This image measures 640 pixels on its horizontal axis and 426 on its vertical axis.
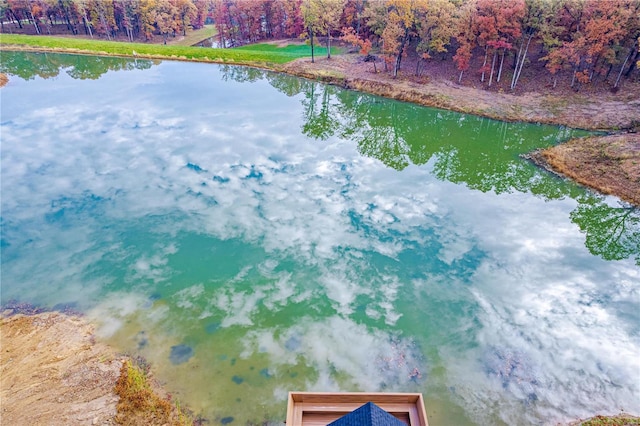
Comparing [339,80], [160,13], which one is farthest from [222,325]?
[160,13]

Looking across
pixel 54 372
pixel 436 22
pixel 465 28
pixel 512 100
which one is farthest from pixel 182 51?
pixel 54 372

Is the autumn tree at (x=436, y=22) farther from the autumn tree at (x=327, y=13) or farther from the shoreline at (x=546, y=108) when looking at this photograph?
the autumn tree at (x=327, y=13)

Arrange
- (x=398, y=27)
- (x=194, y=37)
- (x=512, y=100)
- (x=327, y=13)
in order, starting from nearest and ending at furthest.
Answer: (x=512, y=100) → (x=398, y=27) → (x=327, y=13) → (x=194, y=37)

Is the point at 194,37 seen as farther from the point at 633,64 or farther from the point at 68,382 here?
the point at 68,382

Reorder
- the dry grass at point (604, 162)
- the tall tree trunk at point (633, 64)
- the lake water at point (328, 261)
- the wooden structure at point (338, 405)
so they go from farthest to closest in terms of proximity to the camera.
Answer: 1. the tall tree trunk at point (633, 64)
2. the dry grass at point (604, 162)
3. the lake water at point (328, 261)
4. the wooden structure at point (338, 405)

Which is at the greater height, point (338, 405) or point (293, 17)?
point (293, 17)

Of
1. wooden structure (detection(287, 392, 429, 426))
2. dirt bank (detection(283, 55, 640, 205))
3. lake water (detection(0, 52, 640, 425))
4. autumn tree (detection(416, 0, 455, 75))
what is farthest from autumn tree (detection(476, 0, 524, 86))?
wooden structure (detection(287, 392, 429, 426))

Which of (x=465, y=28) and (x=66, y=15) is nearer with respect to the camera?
(x=465, y=28)

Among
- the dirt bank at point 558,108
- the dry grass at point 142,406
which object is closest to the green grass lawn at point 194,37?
the dirt bank at point 558,108
